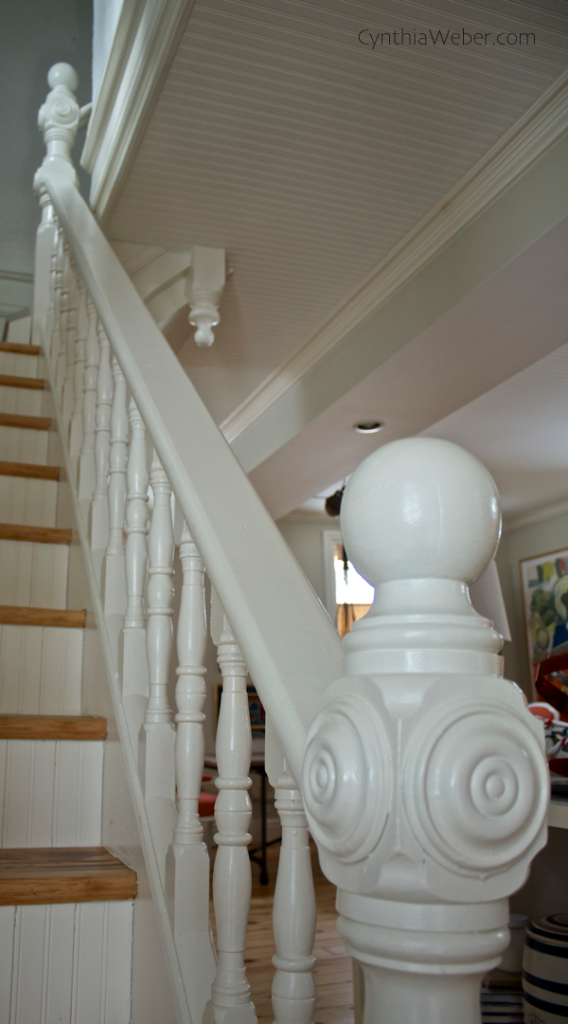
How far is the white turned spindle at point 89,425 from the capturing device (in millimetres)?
1839

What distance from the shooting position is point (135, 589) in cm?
134

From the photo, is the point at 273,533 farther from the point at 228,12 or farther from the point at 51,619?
the point at 228,12

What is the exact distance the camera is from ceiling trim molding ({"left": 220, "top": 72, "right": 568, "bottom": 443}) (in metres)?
2.31

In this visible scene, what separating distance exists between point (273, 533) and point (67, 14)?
17.3 feet

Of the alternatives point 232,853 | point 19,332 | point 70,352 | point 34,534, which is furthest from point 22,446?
point 232,853

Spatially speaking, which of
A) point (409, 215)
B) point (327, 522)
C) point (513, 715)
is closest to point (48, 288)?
point (409, 215)

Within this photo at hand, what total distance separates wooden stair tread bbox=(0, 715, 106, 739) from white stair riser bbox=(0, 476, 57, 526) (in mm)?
928

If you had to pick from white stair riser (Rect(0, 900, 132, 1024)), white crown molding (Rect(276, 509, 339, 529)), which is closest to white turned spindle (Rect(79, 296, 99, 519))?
white stair riser (Rect(0, 900, 132, 1024))

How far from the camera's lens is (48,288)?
327 cm

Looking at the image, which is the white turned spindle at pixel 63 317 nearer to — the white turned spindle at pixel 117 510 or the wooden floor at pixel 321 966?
the white turned spindle at pixel 117 510

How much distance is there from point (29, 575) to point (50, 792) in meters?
0.70

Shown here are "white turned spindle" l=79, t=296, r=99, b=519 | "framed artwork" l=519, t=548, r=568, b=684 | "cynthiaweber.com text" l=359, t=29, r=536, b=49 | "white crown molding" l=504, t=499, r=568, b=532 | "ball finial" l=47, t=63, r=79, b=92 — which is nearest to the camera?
"white turned spindle" l=79, t=296, r=99, b=519

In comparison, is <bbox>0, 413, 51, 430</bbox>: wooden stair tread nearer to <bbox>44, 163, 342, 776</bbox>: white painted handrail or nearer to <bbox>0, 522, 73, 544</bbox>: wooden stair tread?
<bbox>0, 522, 73, 544</bbox>: wooden stair tread

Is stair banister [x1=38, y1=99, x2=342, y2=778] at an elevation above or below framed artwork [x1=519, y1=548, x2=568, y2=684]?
below
